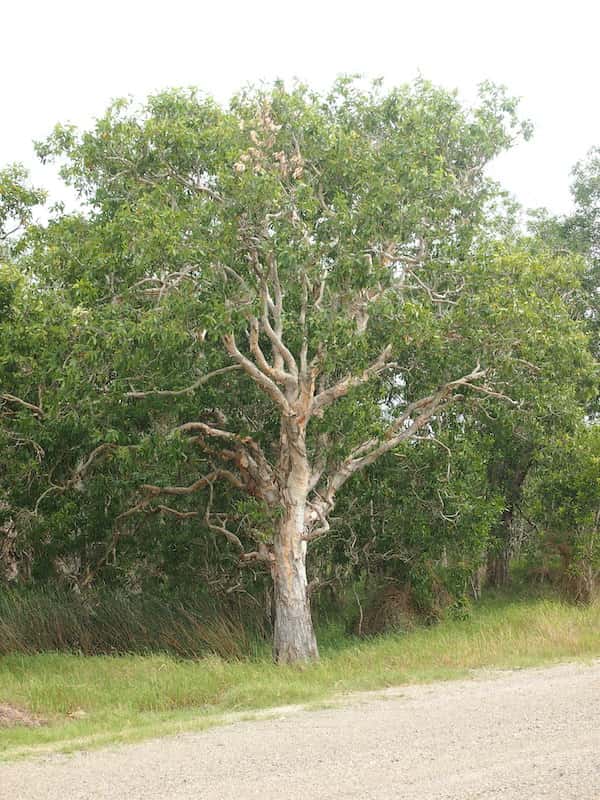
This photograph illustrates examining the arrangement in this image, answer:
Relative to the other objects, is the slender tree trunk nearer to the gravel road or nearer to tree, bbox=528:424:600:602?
the gravel road

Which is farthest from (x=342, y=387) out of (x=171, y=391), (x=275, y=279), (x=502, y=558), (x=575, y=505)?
(x=502, y=558)

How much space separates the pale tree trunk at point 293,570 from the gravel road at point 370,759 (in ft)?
15.3

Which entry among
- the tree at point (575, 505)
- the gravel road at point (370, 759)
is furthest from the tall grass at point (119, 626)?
the tree at point (575, 505)

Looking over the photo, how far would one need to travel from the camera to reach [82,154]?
49.0 ft

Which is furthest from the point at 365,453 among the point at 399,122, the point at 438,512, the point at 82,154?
the point at 82,154

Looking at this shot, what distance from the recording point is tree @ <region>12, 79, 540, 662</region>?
13375mm

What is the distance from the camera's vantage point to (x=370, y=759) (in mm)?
7156

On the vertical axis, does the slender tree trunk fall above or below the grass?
above

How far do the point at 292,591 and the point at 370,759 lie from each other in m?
7.63

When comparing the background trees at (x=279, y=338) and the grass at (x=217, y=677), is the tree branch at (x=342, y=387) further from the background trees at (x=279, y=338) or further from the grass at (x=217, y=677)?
the grass at (x=217, y=677)

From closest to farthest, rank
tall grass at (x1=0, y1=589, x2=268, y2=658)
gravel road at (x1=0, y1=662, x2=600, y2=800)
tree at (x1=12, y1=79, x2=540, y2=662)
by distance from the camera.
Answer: gravel road at (x1=0, y1=662, x2=600, y2=800)
tree at (x1=12, y1=79, x2=540, y2=662)
tall grass at (x1=0, y1=589, x2=268, y2=658)

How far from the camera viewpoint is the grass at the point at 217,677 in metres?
9.68

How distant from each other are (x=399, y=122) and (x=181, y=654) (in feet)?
32.3

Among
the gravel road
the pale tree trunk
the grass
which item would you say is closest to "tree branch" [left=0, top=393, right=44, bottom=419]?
the grass
